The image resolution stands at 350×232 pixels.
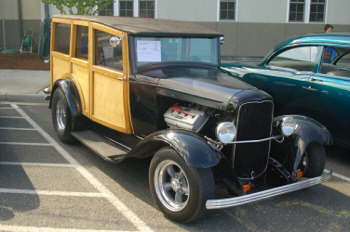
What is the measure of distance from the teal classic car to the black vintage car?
100 cm

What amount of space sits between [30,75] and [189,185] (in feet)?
28.6

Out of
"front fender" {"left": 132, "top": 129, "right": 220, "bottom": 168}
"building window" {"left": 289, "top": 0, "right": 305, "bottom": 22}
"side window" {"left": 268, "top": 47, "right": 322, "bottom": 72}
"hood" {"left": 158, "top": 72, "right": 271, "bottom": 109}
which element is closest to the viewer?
"front fender" {"left": 132, "top": 129, "right": 220, "bottom": 168}

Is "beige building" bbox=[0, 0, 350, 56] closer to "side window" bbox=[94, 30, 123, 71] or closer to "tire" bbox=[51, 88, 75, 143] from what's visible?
"tire" bbox=[51, 88, 75, 143]

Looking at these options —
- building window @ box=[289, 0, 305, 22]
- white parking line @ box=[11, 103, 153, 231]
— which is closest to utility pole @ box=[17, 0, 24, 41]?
building window @ box=[289, 0, 305, 22]

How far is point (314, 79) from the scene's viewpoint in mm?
5406

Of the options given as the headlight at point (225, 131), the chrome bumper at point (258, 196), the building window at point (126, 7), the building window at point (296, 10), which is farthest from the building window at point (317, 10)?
the headlight at point (225, 131)

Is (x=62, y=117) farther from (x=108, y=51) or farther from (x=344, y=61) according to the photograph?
(x=344, y=61)

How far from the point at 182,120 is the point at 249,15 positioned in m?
12.1

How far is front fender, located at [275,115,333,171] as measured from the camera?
4.02 m

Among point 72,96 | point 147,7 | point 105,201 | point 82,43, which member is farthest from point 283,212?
point 147,7

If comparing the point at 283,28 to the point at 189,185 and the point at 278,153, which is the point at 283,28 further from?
the point at 189,185

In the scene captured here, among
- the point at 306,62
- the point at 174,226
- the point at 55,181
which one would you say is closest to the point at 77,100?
the point at 55,181

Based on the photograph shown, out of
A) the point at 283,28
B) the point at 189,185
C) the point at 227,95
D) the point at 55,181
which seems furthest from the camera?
the point at 283,28

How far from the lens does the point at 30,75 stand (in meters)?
11.0
